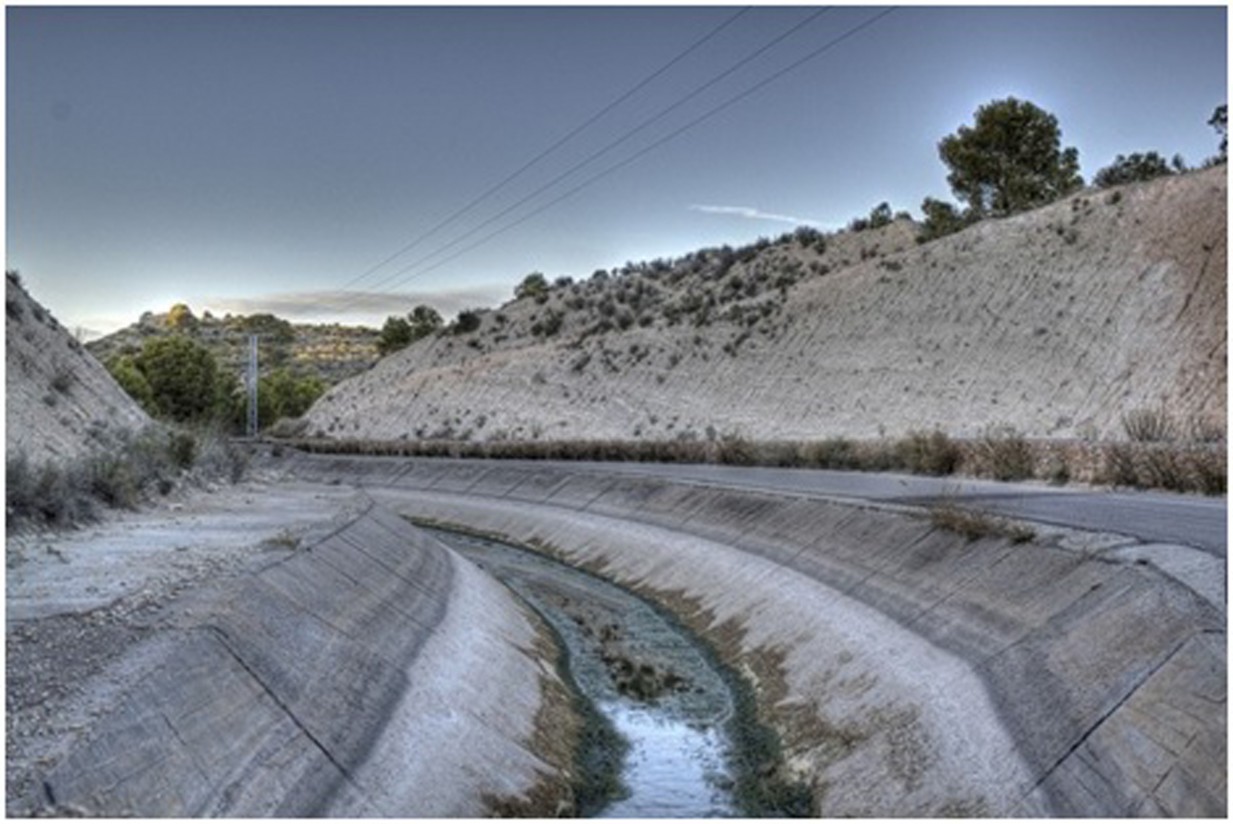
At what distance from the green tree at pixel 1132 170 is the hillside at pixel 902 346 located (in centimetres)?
894

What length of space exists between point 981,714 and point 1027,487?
1742cm

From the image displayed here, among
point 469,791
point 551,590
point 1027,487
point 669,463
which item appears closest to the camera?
point 469,791

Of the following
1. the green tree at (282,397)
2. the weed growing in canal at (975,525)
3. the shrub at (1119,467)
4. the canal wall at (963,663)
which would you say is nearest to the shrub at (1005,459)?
the shrub at (1119,467)

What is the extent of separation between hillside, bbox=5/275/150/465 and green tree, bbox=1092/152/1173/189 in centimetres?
6952

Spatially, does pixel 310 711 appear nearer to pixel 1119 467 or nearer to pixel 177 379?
pixel 1119 467

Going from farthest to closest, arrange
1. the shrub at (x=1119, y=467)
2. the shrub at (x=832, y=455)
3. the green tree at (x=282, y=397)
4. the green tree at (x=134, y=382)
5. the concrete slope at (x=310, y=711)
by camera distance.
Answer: the green tree at (x=282, y=397)
the green tree at (x=134, y=382)
the shrub at (x=832, y=455)
the shrub at (x=1119, y=467)
the concrete slope at (x=310, y=711)

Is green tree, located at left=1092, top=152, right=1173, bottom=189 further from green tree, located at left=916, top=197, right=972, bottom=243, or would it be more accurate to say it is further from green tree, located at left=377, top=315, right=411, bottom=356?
green tree, located at left=377, top=315, right=411, bottom=356

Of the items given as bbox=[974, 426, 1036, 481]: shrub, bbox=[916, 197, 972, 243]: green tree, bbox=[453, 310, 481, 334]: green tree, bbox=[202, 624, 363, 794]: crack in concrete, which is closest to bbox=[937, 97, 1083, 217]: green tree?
bbox=[916, 197, 972, 243]: green tree

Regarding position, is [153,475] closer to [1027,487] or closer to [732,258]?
[1027,487]

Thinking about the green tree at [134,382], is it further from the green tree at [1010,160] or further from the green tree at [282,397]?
the green tree at [1010,160]

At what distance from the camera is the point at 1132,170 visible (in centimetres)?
9256

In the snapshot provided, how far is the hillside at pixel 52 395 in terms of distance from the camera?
32.2 m

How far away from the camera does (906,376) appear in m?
77.1

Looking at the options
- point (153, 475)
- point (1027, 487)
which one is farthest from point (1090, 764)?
point (153, 475)
